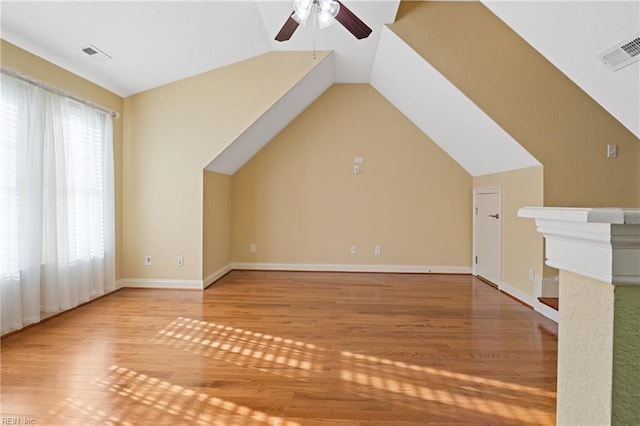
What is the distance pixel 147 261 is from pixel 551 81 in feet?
16.3

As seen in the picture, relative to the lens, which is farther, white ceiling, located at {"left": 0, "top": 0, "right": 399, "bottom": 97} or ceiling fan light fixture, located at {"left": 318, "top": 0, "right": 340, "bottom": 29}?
white ceiling, located at {"left": 0, "top": 0, "right": 399, "bottom": 97}

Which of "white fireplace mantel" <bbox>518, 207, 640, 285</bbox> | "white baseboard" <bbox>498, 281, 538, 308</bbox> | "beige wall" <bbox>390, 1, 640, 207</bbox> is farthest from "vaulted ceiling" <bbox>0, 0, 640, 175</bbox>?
"white fireplace mantel" <bbox>518, 207, 640, 285</bbox>

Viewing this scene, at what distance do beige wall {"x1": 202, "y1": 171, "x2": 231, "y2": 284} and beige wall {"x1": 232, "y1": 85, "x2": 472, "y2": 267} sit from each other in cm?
25

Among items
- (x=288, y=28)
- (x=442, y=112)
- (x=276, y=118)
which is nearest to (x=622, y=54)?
(x=442, y=112)

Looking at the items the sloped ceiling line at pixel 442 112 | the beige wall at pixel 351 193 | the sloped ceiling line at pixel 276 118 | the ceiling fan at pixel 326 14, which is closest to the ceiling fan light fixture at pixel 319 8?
the ceiling fan at pixel 326 14

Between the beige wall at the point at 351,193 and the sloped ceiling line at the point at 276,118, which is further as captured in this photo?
the beige wall at the point at 351,193

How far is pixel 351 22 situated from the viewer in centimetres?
246

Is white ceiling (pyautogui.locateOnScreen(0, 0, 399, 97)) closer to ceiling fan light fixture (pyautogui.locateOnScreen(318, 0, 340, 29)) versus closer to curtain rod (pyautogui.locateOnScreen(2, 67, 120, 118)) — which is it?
curtain rod (pyautogui.locateOnScreen(2, 67, 120, 118))

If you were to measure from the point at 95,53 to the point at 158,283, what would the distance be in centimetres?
266

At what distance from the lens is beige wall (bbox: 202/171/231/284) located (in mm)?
4496

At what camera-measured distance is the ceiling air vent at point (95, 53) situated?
10.5ft

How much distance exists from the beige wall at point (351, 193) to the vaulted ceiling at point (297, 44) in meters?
0.56

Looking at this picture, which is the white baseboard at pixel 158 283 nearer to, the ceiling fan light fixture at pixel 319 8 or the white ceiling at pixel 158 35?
the white ceiling at pixel 158 35

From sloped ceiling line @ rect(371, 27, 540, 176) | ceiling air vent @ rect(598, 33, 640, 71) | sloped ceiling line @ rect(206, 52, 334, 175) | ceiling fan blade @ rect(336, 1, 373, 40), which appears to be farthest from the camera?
sloped ceiling line @ rect(206, 52, 334, 175)
